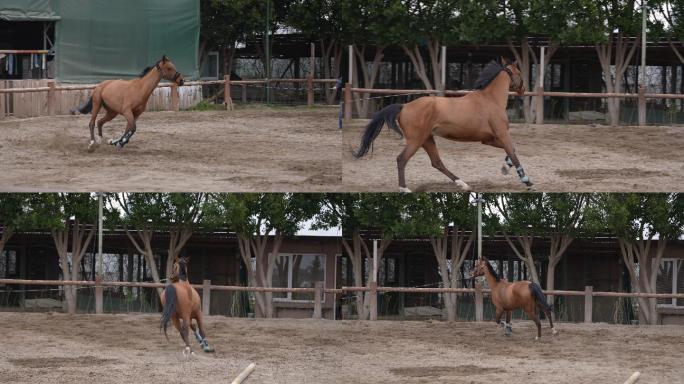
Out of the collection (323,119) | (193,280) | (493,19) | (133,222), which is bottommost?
(193,280)

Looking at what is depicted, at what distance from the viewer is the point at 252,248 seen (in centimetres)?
2147

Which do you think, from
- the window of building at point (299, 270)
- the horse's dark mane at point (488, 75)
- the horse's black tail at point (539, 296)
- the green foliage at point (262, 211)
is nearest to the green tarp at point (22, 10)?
the green foliage at point (262, 211)

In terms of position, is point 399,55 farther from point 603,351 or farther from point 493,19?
point 603,351

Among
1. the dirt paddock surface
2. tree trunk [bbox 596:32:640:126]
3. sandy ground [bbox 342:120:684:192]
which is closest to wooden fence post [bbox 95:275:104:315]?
the dirt paddock surface

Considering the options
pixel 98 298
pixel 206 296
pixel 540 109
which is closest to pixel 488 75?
pixel 206 296

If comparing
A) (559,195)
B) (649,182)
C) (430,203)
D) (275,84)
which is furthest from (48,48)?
(649,182)

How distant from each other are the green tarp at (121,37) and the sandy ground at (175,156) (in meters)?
3.49

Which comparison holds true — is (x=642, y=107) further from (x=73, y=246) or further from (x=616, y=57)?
(x=73, y=246)

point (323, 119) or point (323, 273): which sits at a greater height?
point (323, 119)

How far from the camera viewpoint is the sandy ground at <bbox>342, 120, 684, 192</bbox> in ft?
48.6

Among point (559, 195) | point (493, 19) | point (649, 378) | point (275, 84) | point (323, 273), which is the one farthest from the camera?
point (275, 84)

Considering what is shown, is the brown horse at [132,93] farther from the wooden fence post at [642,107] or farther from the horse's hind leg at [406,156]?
the wooden fence post at [642,107]

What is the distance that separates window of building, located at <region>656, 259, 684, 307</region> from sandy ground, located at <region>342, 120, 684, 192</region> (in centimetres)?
298

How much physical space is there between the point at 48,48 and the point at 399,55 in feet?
27.8
